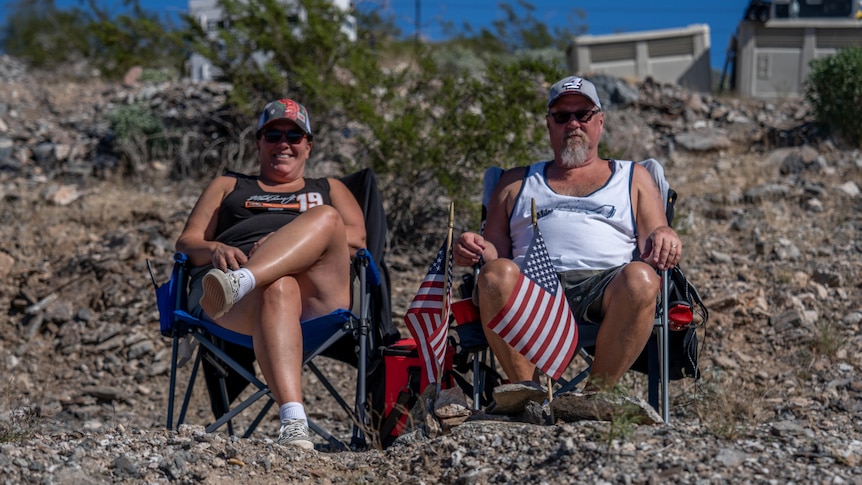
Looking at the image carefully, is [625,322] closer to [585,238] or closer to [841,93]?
[585,238]

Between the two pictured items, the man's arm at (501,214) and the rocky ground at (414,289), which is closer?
the rocky ground at (414,289)

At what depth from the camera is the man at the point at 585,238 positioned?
3533mm

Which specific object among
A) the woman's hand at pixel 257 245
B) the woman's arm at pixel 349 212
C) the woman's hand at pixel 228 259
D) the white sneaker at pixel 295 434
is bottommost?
the white sneaker at pixel 295 434

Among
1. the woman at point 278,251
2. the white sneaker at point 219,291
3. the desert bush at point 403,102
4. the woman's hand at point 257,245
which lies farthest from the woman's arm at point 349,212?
the desert bush at point 403,102

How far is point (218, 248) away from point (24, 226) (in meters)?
4.58

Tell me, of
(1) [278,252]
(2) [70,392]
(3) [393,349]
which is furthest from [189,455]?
(2) [70,392]

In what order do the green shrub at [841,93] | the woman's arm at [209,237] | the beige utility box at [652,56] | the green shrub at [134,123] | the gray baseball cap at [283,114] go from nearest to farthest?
the woman's arm at [209,237] → the gray baseball cap at [283,114] → the green shrub at [841,93] → the green shrub at [134,123] → the beige utility box at [652,56]

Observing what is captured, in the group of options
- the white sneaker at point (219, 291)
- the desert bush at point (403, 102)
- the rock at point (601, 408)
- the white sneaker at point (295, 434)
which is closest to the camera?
the rock at point (601, 408)

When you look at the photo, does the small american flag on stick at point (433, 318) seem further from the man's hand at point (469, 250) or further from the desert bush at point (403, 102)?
the desert bush at point (403, 102)

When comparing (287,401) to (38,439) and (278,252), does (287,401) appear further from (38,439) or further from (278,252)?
(38,439)

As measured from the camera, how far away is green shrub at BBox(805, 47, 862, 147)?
9.24 meters

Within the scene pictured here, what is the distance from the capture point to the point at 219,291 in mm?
3607

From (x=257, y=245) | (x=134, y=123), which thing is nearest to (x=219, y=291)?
(x=257, y=245)

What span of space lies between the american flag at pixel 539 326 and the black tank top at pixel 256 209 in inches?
50.5
